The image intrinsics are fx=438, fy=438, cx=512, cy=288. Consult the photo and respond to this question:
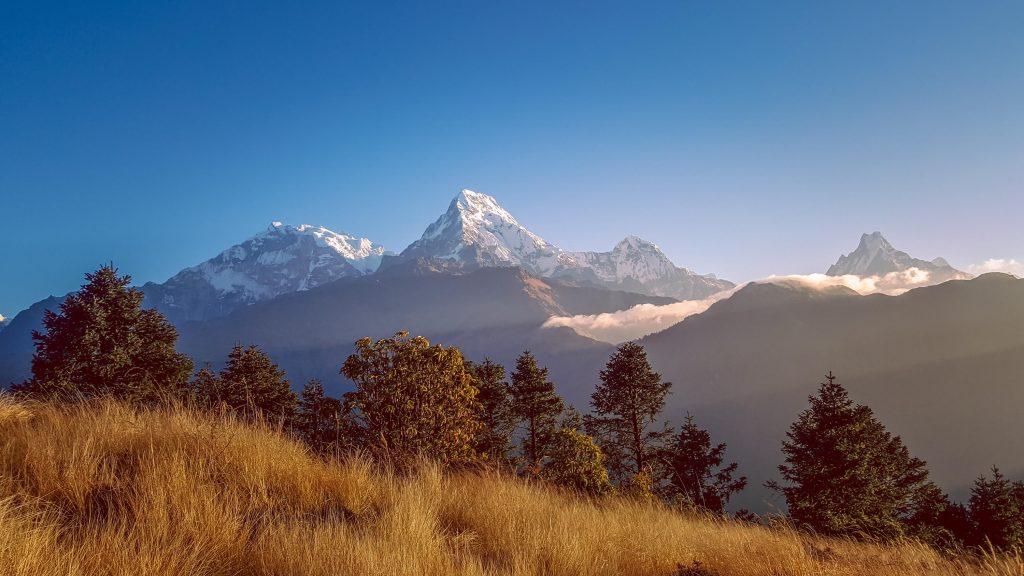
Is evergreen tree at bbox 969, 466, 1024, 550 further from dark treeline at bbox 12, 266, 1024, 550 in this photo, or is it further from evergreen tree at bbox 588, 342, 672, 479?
evergreen tree at bbox 588, 342, 672, 479

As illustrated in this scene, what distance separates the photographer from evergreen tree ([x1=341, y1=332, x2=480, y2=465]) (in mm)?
13836

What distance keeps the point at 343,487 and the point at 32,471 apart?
2492mm

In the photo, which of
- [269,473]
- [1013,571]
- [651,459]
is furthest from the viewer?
[651,459]

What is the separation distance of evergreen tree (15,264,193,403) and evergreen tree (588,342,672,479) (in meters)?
25.2

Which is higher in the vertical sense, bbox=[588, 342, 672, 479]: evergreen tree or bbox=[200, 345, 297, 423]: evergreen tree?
bbox=[200, 345, 297, 423]: evergreen tree

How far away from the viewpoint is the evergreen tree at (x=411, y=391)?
545 inches

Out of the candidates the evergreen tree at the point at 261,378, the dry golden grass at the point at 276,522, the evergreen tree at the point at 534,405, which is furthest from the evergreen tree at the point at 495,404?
the dry golden grass at the point at 276,522

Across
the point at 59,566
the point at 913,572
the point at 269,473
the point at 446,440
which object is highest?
the point at 59,566

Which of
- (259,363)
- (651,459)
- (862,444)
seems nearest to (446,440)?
(651,459)

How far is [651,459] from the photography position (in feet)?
92.6

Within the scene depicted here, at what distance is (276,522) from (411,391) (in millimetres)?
11880

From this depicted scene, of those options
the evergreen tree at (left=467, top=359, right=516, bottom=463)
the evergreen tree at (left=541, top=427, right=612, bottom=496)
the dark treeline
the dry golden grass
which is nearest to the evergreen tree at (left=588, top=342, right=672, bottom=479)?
the dark treeline

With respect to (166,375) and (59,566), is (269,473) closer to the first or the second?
(59,566)

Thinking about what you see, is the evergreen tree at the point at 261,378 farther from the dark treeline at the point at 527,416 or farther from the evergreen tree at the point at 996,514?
the evergreen tree at the point at 996,514
